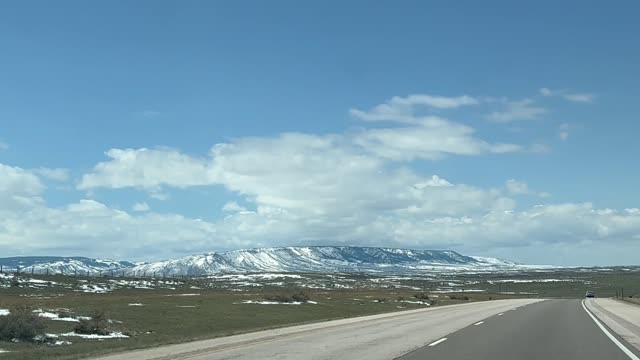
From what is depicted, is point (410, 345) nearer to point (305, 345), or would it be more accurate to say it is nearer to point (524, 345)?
point (305, 345)

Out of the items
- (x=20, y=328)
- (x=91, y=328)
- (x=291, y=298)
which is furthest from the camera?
(x=291, y=298)

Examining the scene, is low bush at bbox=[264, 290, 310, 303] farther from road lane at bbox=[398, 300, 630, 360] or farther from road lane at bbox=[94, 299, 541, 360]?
road lane at bbox=[398, 300, 630, 360]

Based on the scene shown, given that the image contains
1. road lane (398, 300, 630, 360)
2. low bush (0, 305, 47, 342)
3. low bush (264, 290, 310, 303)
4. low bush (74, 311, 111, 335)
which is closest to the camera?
road lane (398, 300, 630, 360)

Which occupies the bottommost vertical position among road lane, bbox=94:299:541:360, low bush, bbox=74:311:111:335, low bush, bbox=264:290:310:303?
road lane, bbox=94:299:541:360

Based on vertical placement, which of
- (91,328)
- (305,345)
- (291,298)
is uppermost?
(291,298)

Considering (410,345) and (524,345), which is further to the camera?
(410,345)

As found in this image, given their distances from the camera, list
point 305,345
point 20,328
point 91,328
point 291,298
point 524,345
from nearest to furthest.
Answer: point 524,345 → point 305,345 → point 20,328 → point 91,328 → point 291,298

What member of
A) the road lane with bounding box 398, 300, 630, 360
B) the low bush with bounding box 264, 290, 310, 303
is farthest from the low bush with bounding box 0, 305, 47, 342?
the low bush with bounding box 264, 290, 310, 303

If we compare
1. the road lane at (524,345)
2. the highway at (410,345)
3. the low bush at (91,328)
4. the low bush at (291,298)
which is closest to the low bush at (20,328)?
the low bush at (91,328)

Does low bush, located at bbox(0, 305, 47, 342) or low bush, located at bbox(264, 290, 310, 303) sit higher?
low bush, located at bbox(264, 290, 310, 303)

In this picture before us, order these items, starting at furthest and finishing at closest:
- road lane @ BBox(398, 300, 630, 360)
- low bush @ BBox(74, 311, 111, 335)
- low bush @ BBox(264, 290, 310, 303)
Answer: low bush @ BBox(264, 290, 310, 303)
low bush @ BBox(74, 311, 111, 335)
road lane @ BBox(398, 300, 630, 360)

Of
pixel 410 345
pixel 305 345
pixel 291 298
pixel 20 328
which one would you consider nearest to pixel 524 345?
pixel 410 345

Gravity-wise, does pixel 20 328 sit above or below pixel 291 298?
below

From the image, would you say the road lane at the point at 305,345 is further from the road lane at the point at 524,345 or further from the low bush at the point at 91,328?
the low bush at the point at 91,328
